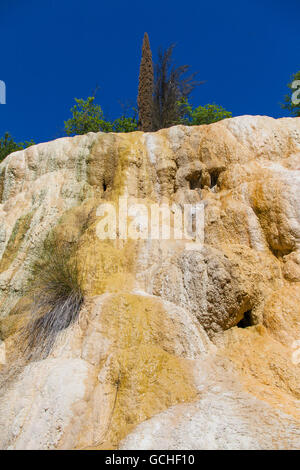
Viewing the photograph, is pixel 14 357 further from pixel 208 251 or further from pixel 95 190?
pixel 95 190

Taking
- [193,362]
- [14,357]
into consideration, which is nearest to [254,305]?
[193,362]

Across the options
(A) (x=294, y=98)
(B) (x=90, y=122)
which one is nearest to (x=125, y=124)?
(B) (x=90, y=122)

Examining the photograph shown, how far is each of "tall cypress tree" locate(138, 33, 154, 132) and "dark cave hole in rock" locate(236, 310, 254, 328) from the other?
11431 mm

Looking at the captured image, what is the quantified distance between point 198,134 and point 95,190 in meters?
2.75

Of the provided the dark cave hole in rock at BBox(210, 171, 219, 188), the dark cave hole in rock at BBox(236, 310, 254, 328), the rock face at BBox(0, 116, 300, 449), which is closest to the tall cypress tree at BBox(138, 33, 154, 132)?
the rock face at BBox(0, 116, 300, 449)

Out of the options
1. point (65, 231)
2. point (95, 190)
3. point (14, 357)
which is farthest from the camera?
point (95, 190)

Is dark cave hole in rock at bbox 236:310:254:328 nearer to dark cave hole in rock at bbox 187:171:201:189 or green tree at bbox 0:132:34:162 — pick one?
dark cave hole in rock at bbox 187:171:201:189

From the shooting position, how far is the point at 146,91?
613 inches

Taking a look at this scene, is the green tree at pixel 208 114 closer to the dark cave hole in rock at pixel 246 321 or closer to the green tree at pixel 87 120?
the green tree at pixel 87 120

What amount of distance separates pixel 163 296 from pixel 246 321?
133 cm

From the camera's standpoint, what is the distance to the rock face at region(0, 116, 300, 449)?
3.20 metres

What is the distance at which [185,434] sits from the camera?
115 inches
